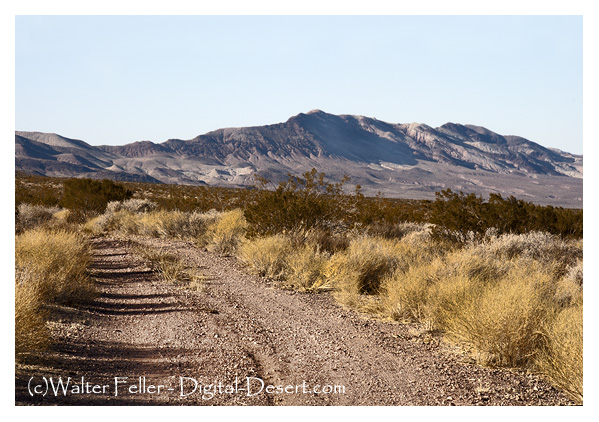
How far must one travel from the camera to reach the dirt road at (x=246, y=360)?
16.4ft

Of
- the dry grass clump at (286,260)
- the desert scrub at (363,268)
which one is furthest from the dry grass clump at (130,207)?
the desert scrub at (363,268)

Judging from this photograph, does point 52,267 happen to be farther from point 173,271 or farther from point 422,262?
point 422,262

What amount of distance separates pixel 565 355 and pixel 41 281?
7.27m

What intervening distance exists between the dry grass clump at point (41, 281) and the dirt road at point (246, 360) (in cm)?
27

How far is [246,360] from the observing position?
240 inches

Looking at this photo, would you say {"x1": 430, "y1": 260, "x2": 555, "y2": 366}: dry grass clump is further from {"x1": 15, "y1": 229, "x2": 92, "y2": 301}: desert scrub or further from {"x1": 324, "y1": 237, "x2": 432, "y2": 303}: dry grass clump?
{"x1": 15, "y1": 229, "x2": 92, "y2": 301}: desert scrub

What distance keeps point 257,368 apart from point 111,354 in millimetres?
1927

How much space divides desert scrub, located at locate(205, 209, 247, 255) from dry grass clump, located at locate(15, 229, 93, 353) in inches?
198

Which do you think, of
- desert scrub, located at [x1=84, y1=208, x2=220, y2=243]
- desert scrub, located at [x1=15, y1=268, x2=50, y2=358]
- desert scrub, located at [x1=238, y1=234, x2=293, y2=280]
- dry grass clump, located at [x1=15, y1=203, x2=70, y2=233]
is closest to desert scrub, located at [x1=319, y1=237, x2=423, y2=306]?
desert scrub, located at [x1=238, y1=234, x2=293, y2=280]

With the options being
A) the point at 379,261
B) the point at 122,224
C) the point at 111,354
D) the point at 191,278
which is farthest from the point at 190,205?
the point at 111,354

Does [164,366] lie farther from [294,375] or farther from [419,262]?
[419,262]

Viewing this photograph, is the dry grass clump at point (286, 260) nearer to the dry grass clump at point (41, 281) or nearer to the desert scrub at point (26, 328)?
the dry grass clump at point (41, 281)

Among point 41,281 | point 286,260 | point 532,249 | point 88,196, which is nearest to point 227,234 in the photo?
point 286,260

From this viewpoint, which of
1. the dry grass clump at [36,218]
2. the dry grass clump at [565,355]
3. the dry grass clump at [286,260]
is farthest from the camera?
the dry grass clump at [36,218]
